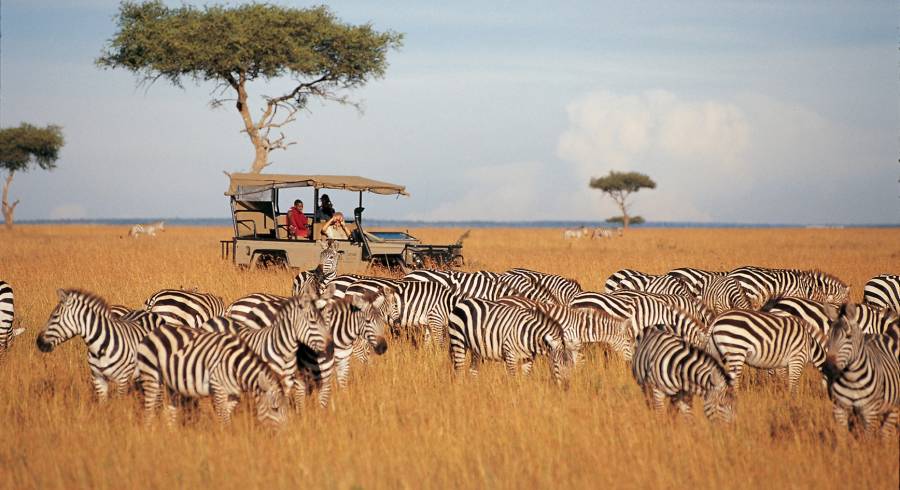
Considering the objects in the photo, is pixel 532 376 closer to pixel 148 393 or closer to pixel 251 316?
pixel 251 316

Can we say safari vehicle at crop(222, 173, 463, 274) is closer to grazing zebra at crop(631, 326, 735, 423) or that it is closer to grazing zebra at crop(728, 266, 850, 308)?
grazing zebra at crop(728, 266, 850, 308)

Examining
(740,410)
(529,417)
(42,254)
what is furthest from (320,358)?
(42,254)

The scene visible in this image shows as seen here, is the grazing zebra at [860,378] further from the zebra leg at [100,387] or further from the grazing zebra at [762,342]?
the zebra leg at [100,387]

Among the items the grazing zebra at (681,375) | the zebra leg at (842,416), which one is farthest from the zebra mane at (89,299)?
the zebra leg at (842,416)

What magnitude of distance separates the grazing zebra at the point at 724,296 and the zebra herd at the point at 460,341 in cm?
167

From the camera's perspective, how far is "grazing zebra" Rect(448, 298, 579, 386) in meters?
10.7

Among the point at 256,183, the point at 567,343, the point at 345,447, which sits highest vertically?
the point at 256,183

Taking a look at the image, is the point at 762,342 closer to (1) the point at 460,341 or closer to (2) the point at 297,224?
(1) the point at 460,341

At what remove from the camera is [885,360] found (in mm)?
8398

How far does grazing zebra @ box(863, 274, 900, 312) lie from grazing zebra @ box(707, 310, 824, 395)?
17.2 ft

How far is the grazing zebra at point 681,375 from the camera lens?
8562 mm

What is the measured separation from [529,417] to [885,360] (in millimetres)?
3555

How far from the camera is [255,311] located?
35.2 feet

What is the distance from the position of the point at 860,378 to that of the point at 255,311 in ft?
21.7
